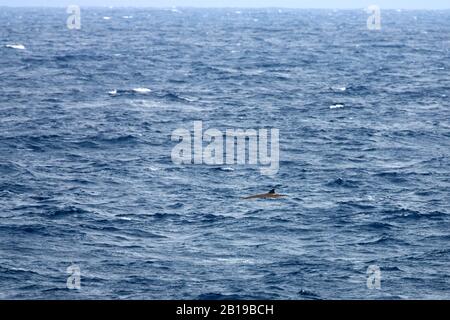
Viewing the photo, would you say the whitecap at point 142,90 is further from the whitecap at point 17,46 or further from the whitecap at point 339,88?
the whitecap at point 17,46

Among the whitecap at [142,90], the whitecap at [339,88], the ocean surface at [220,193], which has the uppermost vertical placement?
the ocean surface at [220,193]

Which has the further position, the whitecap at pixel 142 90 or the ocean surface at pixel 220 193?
the whitecap at pixel 142 90

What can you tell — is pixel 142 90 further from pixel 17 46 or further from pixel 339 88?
pixel 17 46

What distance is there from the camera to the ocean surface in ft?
128

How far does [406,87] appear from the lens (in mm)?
106812

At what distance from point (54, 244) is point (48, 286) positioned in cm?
633

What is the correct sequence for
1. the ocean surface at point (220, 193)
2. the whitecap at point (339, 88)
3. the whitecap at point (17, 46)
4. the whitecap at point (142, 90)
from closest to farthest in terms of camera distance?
the ocean surface at point (220, 193), the whitecap at point (142, 90), the whitecap at point (339, 88), the whitecap at point (17, 46)

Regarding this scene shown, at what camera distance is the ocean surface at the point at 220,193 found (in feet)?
128

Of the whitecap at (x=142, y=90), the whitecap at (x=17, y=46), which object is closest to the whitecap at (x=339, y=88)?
the whitecap at (x=142, y=90)

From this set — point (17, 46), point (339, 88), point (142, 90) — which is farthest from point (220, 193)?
point (17, 46)
